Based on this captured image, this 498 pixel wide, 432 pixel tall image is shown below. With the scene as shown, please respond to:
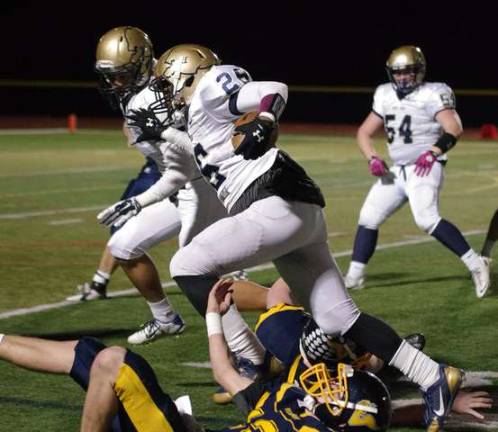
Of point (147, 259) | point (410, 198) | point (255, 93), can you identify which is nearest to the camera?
point (255, 93)

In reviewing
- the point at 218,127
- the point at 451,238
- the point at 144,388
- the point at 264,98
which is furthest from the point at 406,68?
the point at 144,388

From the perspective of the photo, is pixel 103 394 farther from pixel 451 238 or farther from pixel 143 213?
pixel 451 238

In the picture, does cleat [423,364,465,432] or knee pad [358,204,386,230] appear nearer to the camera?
cleat [423,364,465,432]

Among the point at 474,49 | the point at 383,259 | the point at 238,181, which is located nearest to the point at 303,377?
the point at 238,181

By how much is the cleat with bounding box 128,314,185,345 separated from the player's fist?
181 cm

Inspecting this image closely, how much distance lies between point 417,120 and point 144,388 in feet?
15.3

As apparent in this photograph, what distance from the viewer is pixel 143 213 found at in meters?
6.32

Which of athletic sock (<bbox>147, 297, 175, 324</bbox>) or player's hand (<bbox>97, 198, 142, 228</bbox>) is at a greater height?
player's hand (<bbox>97, 198, 142, 228</bbox>)

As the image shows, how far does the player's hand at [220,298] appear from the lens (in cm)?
394

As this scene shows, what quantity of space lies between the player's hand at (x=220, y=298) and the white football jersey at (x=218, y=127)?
0.84m

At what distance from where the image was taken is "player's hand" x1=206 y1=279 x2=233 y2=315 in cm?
394

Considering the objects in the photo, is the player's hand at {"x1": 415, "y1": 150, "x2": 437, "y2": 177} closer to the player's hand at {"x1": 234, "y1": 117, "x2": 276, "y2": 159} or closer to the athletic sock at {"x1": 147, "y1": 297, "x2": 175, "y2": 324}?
the athletic sock at {"x1": 147, "y1": 297, "x2": 175, "y2": 324}

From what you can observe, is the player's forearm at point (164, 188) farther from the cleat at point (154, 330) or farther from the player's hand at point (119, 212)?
the cleat at point (154, 330)

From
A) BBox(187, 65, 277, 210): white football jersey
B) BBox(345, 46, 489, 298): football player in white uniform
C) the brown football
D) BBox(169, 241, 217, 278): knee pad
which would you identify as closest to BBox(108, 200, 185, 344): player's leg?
BBox(187, 65, 277, 210): white football jersey
